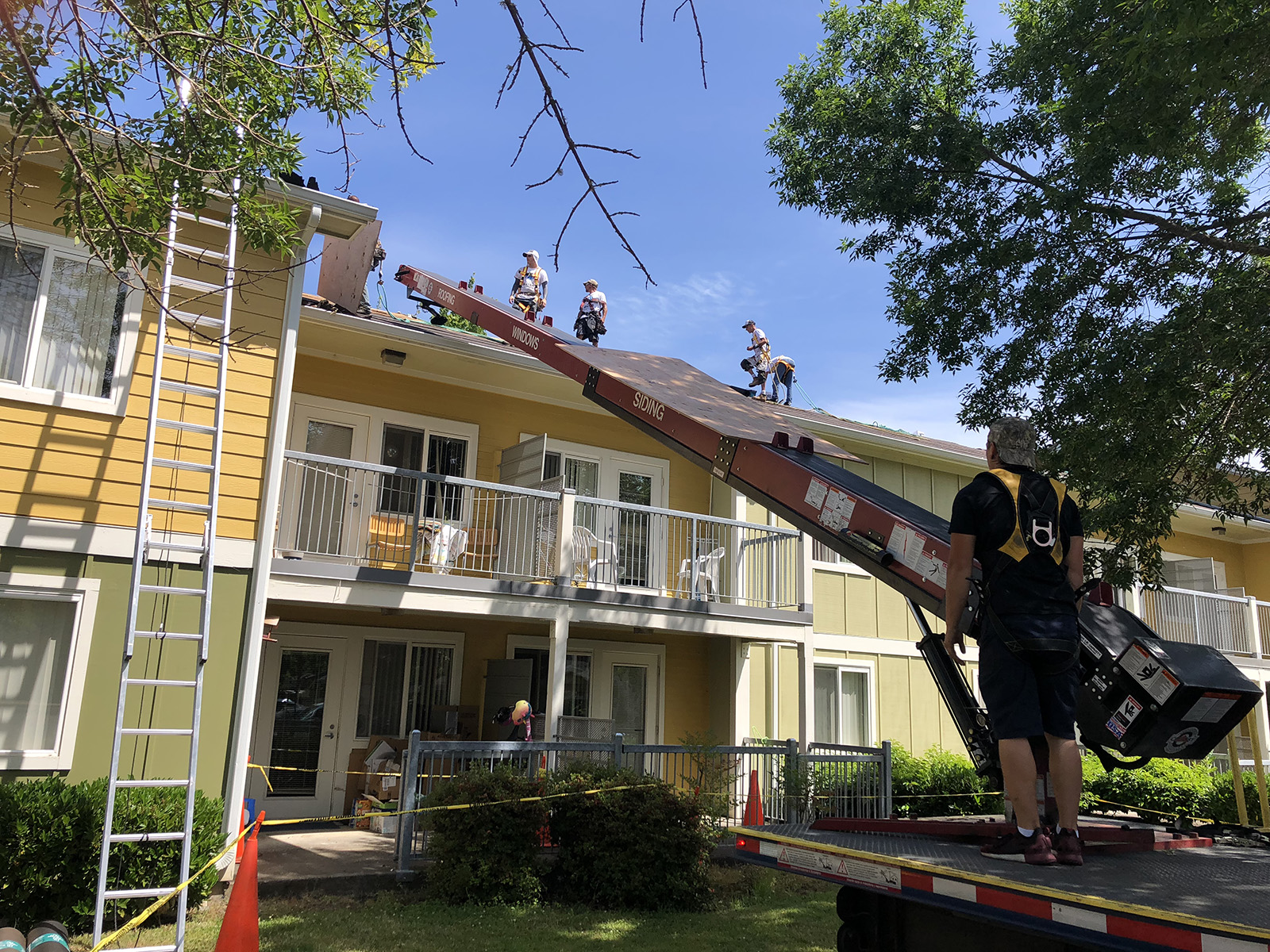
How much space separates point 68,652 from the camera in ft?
26.5

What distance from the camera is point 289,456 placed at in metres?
9.98

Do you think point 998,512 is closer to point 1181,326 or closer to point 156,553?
point 1181,326

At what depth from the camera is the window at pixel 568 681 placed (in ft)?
46.2

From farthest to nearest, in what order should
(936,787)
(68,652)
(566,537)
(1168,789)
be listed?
1. (1168,789)
2. (936,787)
3. (566,537)
4. (68,652)

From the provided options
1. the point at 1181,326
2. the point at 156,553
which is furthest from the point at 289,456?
the point at 1181,326

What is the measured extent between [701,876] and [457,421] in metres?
7.37

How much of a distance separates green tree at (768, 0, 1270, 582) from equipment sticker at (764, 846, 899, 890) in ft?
15.4

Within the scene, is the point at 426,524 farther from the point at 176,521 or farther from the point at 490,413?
the point at 176,521

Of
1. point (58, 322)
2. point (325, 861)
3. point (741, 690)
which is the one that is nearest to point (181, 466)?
point (58, 322)

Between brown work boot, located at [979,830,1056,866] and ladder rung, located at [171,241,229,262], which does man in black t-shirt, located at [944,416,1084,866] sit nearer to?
brown work boot, located at [979,830,1056,866]

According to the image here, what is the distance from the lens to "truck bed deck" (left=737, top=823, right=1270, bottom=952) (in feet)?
9.64

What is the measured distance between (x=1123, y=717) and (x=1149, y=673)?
0.24 m

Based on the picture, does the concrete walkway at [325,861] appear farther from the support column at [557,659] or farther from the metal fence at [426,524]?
the metal fence at [426,524]

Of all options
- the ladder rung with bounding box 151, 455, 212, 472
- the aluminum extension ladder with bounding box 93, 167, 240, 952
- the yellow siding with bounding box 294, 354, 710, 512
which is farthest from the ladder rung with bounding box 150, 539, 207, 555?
the yellow siding with bounding box 294, 354, 710, 512
